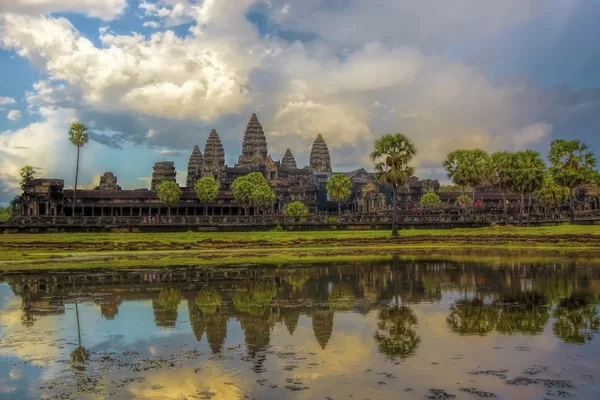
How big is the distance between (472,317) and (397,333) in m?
3.93

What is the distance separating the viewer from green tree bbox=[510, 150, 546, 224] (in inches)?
3497

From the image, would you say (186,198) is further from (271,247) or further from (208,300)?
(208,300)

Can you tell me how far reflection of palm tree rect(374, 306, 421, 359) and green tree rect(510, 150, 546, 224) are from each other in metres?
69.0

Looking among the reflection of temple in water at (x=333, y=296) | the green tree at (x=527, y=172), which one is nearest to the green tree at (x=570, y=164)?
the green tree at (x=527, y=172)

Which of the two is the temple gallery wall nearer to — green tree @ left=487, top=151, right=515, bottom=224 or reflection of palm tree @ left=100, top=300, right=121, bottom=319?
green tree @ left=487, top=151, right=515, bottom=224

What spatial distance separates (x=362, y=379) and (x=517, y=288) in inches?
699

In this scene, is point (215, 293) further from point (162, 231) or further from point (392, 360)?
point (162, 231)

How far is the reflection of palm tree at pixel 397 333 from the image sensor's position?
17.7m

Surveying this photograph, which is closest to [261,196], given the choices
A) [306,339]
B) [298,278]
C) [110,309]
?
[298,278]

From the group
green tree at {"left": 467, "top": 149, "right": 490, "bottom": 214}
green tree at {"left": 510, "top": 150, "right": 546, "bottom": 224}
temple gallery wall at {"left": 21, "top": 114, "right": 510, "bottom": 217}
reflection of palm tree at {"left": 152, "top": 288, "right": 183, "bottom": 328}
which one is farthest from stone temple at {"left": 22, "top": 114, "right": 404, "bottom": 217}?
reflection of palm tree at {"left": 152, "top": 288, "right": 183, "bottom": 328}

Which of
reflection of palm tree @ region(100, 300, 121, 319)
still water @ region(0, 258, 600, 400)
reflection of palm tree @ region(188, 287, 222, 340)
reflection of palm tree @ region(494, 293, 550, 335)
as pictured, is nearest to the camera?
still water @ region(0, 258, 600, 400)

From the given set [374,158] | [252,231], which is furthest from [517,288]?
[252,231]

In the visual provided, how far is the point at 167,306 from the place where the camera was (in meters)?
26.9

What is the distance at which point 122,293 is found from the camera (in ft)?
103
